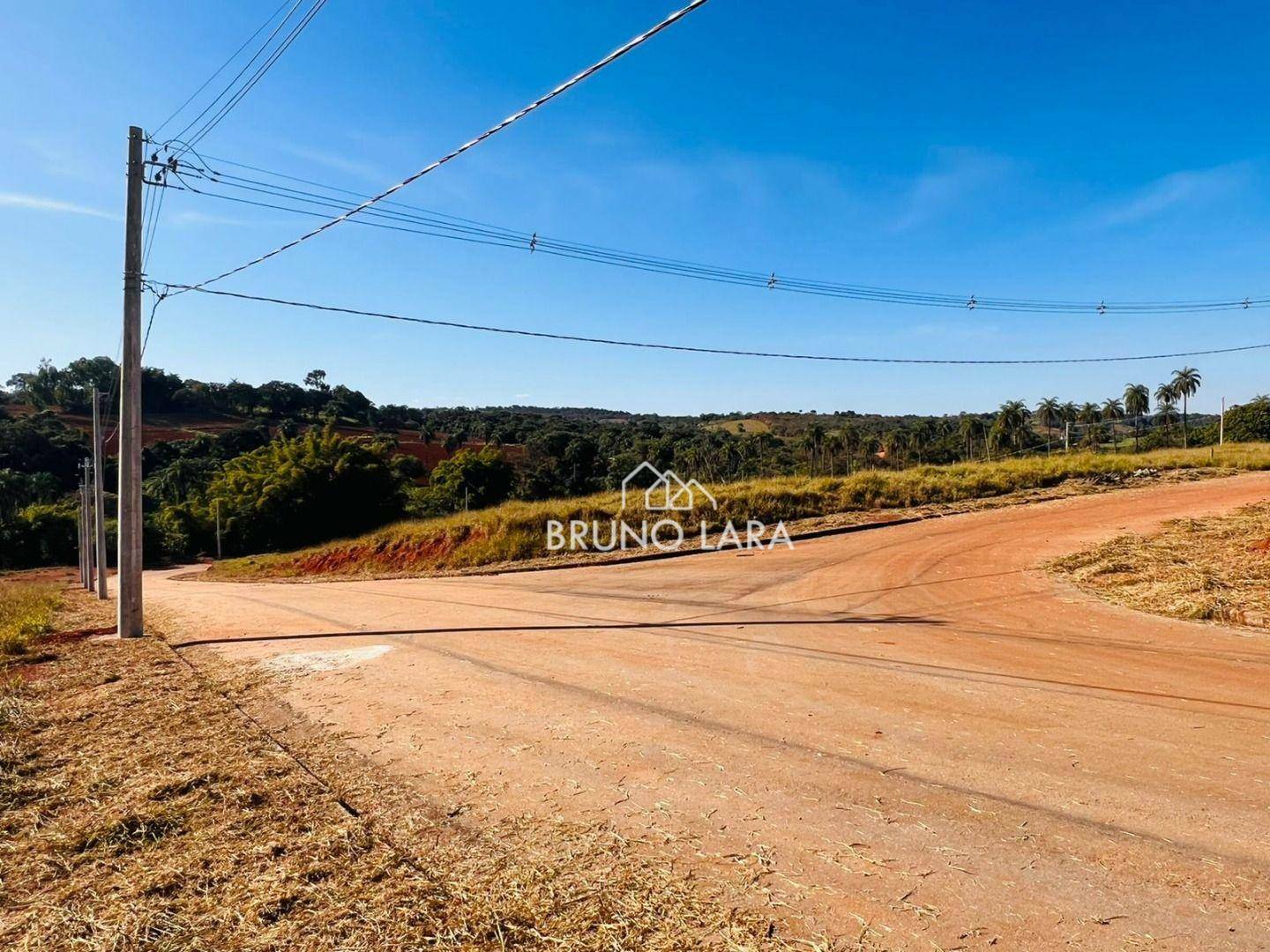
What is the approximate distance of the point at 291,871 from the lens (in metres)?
3.09

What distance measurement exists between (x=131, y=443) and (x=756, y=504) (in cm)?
1593

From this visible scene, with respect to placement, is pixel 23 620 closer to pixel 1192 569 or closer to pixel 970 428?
pixel 1192 569

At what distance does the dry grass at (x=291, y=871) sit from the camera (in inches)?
105

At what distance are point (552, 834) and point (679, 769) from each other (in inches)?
43.7

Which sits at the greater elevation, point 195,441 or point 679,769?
point 195,441

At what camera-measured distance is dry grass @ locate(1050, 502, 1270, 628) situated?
8398mm

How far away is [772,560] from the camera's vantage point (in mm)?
14883

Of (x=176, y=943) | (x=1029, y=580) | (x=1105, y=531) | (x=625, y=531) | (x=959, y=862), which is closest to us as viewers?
(x=176, y=943)

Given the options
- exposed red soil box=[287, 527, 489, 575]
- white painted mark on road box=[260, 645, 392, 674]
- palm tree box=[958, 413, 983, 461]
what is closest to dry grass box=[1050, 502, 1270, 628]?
white painted mark on road box=[260, 645, 392, 674]

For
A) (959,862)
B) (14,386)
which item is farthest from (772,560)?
(14,386)

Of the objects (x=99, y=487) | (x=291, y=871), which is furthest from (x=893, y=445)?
(x=291, y=871)

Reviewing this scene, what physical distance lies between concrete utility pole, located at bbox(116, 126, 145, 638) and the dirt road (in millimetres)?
1260

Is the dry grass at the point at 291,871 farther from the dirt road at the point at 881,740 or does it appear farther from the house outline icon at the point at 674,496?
the house outline icon at the point at 674,496

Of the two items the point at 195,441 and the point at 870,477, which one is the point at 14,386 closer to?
the point at 195,441
